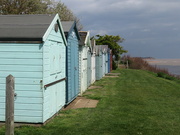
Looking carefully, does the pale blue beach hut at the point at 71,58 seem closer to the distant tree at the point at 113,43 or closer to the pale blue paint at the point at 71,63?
the pale blue paint at the point at 71,63

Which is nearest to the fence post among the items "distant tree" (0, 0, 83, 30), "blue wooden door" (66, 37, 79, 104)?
"blue wooden door" (66, 37, 79, 104)

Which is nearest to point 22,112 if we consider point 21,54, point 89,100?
point 21,54

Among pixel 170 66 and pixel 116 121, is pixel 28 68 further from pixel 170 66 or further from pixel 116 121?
pixel 170 66

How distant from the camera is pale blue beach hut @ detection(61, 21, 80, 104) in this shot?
9234 mm

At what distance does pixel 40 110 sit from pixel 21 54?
4.94 ft

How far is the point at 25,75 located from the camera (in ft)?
21.0

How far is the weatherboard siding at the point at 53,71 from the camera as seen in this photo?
656 centimetres

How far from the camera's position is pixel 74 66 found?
10430 mm

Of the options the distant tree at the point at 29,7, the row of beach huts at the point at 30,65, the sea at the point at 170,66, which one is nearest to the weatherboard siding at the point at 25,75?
the row of beach huts at the point at 30,65

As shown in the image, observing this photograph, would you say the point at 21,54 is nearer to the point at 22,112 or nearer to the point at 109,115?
the point at 22,112

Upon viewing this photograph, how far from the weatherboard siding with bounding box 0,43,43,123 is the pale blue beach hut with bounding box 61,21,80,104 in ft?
9.14

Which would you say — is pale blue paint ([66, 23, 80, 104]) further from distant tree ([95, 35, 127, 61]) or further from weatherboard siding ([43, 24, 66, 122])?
distant tree ([95, 35, 127, 61])

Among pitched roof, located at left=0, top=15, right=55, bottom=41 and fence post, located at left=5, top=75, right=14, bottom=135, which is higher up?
pitched roof, located at left=0, top=15, right=55, bottom=41

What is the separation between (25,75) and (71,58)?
3547mm
